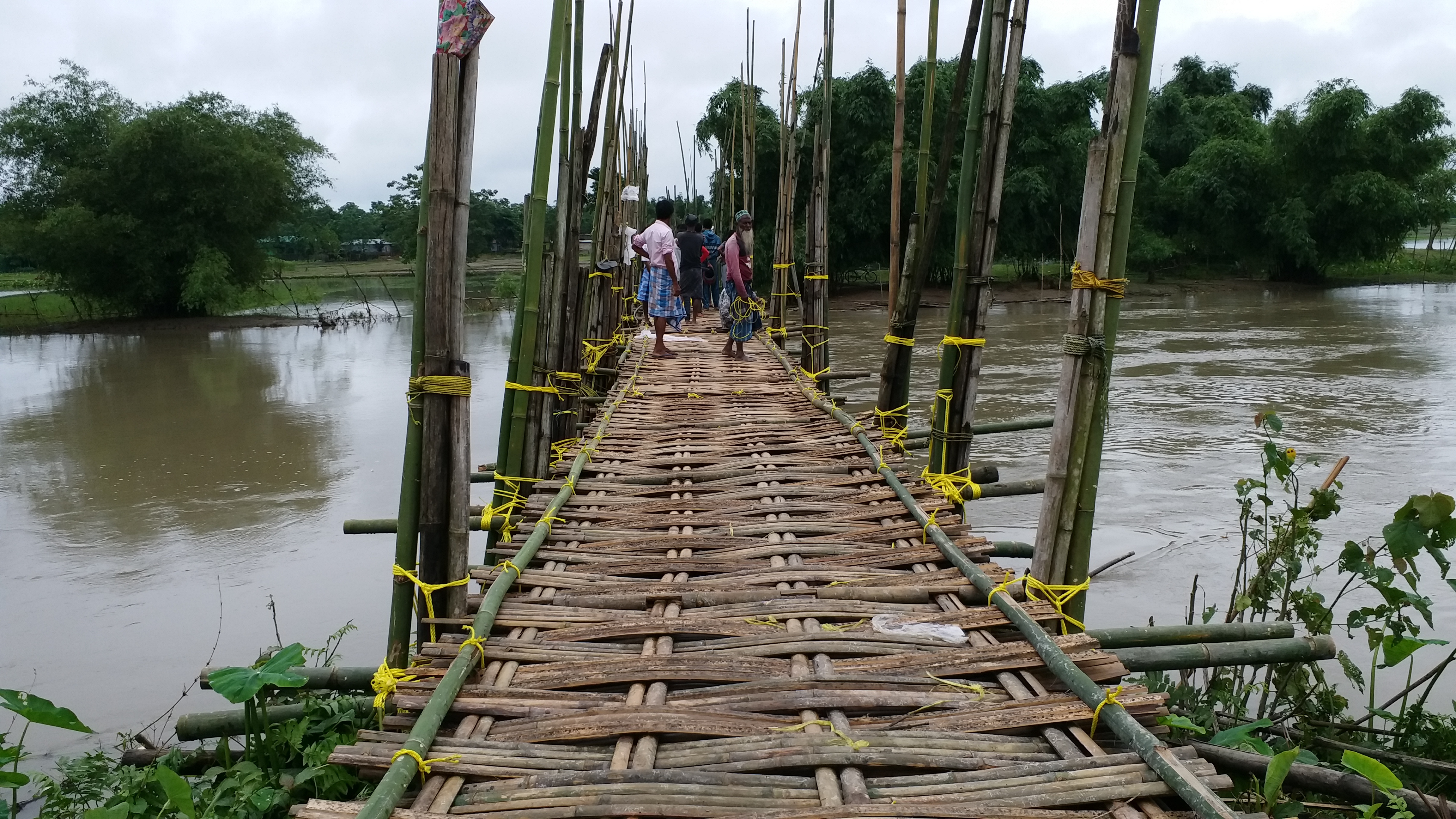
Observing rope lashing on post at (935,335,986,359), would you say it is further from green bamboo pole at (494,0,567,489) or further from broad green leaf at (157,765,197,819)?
broad green leaf at (157,765,197,819)

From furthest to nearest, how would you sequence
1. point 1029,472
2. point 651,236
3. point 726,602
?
point 1029,472
point 651,236
point 726,602

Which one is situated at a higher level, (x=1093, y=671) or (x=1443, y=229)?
(x=1443, y=229)

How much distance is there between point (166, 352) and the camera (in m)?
17.1

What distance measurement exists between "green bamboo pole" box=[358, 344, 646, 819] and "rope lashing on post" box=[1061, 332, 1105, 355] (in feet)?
4.27

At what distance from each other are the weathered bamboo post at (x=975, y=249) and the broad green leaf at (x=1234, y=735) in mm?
1115

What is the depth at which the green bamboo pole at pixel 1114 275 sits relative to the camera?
2.09 meters

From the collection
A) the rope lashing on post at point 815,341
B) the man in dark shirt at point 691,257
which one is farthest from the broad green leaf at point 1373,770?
the man in dark shirt at point 691,257

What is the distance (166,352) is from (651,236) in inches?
540

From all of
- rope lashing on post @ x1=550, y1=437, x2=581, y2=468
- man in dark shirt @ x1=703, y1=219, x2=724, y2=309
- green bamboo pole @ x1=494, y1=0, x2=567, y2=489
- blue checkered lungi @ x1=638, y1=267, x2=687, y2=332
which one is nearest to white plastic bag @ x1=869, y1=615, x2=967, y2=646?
green bamboo pole @ x1=494, y1=0, x2=567, y2=489

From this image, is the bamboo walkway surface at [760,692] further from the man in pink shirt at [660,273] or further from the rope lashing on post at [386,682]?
the man in pink shirt at [660,273]

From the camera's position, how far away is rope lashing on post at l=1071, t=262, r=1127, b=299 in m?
2.15

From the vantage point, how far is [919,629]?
79.3 inches

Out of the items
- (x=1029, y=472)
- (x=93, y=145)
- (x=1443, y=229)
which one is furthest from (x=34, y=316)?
(x=1443, y=229)

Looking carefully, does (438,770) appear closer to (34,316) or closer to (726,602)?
(726,602)
